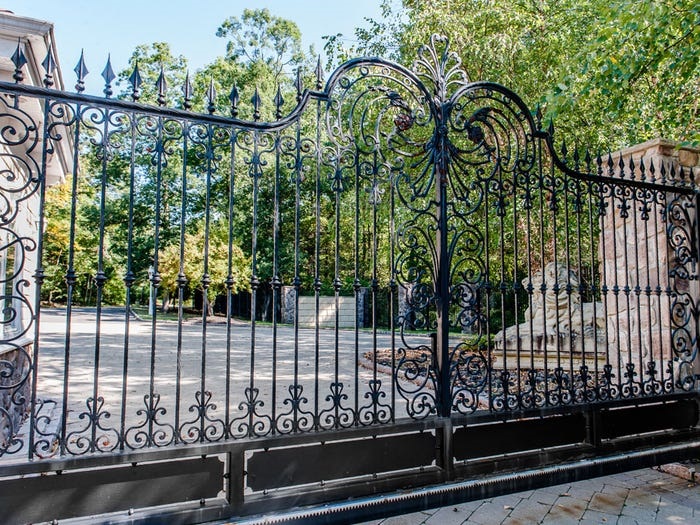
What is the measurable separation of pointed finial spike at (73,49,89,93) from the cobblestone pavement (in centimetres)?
315

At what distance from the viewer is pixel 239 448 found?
270cm

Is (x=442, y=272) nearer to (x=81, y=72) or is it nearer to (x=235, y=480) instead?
(x=235, y=480)

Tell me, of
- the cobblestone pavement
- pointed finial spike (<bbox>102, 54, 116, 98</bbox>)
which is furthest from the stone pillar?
pointed finial spike (<bbox>102, 54, 116, 98</bbox>)

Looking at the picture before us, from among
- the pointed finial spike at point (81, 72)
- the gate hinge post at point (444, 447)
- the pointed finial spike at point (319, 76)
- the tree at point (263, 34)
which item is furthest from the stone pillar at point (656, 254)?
the tree at point (263, 34)

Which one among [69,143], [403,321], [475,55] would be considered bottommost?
[403,321]

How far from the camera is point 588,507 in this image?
3.40 meters

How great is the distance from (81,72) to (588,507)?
167 inches

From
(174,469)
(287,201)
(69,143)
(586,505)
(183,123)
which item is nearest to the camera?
(174,469)

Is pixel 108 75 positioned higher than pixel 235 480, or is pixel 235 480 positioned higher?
pixel 108 75

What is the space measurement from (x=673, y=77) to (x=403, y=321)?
528 cm

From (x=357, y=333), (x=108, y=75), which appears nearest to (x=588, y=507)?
(x=357, y=333)

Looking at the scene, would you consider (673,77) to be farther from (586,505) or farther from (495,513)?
(495,513)

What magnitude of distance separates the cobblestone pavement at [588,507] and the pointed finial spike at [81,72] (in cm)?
315

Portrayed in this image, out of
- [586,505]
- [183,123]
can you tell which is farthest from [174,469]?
[586,505]
